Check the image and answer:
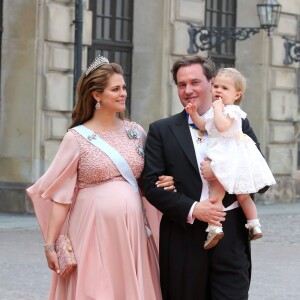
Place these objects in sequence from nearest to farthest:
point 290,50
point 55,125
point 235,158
Answer: point 235,158 → point 55,125 → point 290,50

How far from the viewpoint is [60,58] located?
1780cm

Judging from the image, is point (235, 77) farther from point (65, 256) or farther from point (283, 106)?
point (283, 106)

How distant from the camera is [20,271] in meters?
A: 11.4

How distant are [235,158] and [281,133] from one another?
54.1 ft

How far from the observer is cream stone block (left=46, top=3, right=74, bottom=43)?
17.5m

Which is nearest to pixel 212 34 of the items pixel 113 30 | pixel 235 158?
pixel 113 30

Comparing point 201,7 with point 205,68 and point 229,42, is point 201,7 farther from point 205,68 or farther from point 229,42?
point 205,68

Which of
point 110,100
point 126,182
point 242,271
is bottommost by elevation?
point 242,271

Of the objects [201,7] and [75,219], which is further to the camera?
[201,7]

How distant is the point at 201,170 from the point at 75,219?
788 millimetres

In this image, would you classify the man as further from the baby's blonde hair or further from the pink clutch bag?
the pink clutch bag

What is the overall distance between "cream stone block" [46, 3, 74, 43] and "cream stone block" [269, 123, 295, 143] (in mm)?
5641

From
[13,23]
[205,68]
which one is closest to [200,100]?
[205,68]

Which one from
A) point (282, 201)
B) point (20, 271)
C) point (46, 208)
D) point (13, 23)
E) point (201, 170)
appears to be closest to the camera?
point (201, 170)
